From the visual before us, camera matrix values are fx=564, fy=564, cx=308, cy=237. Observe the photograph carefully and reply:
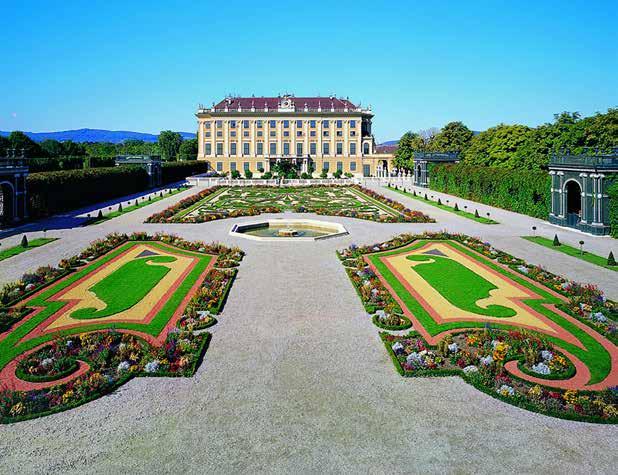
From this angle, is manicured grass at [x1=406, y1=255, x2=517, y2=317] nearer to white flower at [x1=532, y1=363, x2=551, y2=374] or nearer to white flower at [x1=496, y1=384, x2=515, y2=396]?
white flower at [x1=532, y1=363, x2=551, y2=374]

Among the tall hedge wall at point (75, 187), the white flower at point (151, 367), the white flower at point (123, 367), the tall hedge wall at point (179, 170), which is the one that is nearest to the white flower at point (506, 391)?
the white flower at point (151, 367)

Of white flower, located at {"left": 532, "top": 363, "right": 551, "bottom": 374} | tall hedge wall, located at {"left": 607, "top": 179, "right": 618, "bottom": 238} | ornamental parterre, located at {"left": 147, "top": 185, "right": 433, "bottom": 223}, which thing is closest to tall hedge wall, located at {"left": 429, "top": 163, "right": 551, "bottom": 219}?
tall hedge wall, located at {"left": 607, "top": 179, "right": 618, "bottom": 238}

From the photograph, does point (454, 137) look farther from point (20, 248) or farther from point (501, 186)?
point (20, 248)

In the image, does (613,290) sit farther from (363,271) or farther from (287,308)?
(287,308)

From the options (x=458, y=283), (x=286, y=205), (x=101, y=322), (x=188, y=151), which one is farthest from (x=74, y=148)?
(x=458, y=283)

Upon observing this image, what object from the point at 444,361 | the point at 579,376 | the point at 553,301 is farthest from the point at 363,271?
the point at 579,376

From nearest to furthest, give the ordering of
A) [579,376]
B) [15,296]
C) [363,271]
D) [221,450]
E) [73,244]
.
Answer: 1. [221,450]
2. [579,376]
3. [15,296]
4. [363,271]
5. [73,244]

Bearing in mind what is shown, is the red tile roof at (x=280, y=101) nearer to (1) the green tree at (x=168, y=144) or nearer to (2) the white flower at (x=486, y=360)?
(1) the green tree at (x=168, y=144)

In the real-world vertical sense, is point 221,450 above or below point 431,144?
below
